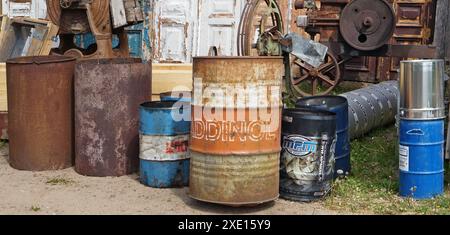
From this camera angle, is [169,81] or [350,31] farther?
[350,31]

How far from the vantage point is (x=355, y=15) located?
8320 mm

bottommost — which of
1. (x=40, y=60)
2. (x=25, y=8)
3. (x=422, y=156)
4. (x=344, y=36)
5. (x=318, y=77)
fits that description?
(x=422, y=156)

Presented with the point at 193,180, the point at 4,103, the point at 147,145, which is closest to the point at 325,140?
the point at 193,180

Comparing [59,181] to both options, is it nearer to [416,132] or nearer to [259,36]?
[416,132]

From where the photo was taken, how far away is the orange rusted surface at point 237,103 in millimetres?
4207

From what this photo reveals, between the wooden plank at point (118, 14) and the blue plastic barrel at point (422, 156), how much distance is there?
3.99 meters

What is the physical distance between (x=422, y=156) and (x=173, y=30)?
238 inches

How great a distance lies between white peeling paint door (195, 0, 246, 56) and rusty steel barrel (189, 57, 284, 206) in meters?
5.32

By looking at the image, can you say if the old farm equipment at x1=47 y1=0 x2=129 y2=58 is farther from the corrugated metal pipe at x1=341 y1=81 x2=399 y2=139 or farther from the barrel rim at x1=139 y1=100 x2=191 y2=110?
the corrugated metal pipe at x1=341 y1=81 x2=399 y2=139

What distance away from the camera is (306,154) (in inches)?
180

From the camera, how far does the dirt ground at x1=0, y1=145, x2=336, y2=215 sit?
14.7ft

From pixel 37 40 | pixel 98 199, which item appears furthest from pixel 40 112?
pixel 37 40

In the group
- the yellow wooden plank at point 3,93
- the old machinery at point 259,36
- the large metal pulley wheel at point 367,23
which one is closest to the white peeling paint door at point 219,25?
the large metal pulley wheel at point 367,23

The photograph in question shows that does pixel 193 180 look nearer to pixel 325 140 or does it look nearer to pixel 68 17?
pixel 325 140
